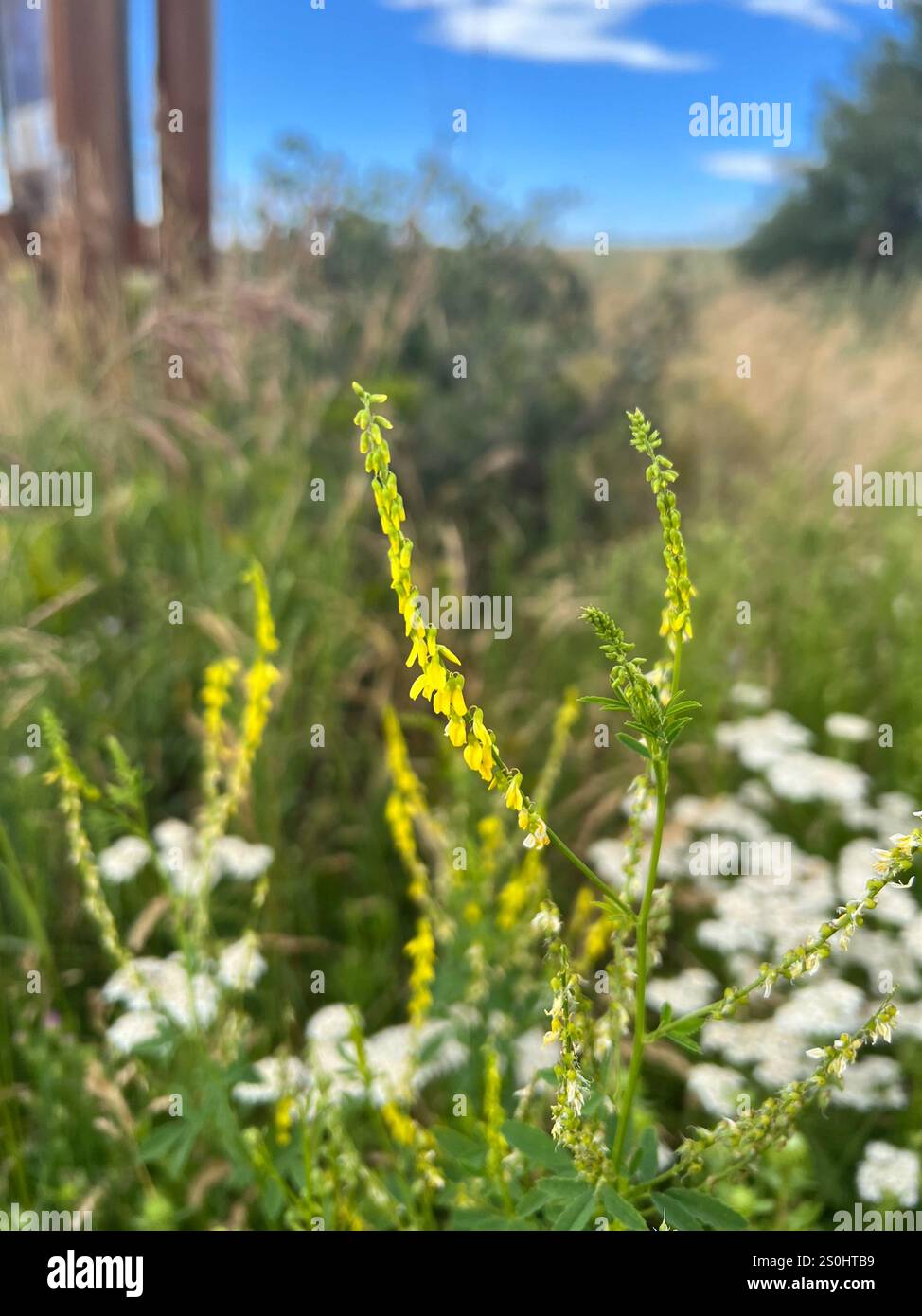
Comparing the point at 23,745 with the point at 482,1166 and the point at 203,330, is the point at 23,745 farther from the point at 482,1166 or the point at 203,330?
the point at 482,1166

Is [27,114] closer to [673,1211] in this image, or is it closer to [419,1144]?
[419,1144]

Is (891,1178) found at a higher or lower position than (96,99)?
lower

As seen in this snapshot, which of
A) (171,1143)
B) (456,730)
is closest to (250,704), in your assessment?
(171,1143)

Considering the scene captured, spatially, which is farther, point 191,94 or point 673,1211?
point 191,94

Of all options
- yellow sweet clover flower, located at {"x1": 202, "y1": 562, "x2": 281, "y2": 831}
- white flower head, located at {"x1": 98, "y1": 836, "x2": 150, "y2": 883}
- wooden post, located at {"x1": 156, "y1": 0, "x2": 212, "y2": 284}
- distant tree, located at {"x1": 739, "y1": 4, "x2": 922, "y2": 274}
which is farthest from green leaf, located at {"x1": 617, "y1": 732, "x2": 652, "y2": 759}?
distant tree, located at {"x1": 739, "y1": 4, "x2": 922, "y2": 274}

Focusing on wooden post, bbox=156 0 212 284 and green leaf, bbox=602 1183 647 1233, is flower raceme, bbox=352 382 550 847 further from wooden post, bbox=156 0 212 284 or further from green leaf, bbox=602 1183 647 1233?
wooden post, bbox=156 0 212 284

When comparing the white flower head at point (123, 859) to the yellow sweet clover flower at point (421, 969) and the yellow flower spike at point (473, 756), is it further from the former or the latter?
the yellow flower spike at point (473, 756)
